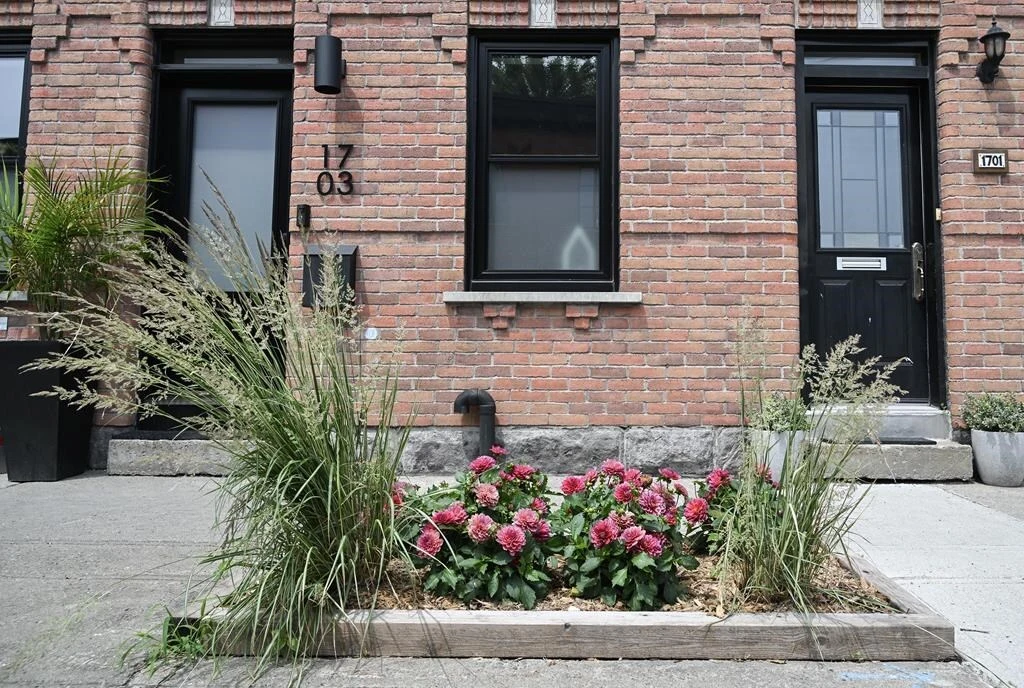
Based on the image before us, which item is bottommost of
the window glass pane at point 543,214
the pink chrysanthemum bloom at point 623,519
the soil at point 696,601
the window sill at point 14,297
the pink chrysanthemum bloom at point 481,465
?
the soil at point 696,601

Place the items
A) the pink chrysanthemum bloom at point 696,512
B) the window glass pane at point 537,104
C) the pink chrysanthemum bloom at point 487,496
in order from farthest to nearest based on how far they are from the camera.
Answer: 1. the window glass pane at point 537,104
2. the pink chrysanthemum bloom at point 696,512
3. the pink chrysanthemum bloom at point 487,496

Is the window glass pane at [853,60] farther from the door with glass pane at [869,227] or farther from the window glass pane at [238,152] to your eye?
the window glass pane at [238,152]

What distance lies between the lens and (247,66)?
613cm

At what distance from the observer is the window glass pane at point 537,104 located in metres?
5.94

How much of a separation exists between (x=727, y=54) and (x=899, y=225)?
204cm

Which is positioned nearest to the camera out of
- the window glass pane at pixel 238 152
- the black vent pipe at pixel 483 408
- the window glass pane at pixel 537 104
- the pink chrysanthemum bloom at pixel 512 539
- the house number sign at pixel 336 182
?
the pink chrysanthemum bloom at pixel 512 539

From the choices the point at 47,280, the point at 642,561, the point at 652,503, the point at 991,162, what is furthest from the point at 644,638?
the point at 991,162

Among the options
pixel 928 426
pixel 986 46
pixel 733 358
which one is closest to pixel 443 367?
pixel 733 358

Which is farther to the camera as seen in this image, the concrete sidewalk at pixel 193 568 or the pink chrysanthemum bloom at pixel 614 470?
the pink chrysanthemum bloom at pixel 614 470

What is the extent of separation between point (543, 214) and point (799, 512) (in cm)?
378

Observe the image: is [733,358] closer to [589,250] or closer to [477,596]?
[589,250]

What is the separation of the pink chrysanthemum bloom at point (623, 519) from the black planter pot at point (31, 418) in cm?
449

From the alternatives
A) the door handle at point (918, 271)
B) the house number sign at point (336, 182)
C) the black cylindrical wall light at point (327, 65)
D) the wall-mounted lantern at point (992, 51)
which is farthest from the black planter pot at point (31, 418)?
the wall-mounted lantern at point (992, 51)

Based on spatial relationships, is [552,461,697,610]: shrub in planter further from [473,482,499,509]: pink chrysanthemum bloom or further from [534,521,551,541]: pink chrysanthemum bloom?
[473,482,499,509]: pink chrysanthemum bloom
